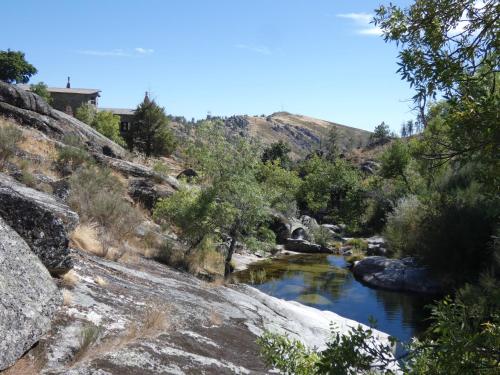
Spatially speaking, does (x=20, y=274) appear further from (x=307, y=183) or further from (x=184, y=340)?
(x=307, y=183)

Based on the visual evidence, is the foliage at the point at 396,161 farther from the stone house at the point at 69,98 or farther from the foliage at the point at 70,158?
the stone house at the point at 69,98

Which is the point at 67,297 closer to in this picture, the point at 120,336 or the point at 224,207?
the point at 120,336

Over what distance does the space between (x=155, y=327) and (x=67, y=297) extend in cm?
132

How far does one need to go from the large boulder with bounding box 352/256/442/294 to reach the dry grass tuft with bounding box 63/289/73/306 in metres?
19.8

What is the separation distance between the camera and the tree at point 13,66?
73.9m

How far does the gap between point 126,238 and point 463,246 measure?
16180 mm

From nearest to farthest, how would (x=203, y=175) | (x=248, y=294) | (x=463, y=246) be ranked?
(x=248, y=294)
(x=463, y=246)
(x=203, y=175)

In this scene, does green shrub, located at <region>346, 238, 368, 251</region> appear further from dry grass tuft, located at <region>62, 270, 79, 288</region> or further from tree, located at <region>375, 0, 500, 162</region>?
tree, located at <region>375, 0, 500, 162</region>

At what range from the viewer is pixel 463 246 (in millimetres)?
24016

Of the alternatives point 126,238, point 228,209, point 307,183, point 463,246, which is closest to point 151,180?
point 228,209

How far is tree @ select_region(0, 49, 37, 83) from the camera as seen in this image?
243ft

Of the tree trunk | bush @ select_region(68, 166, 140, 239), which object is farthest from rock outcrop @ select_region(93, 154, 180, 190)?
bush @ select_region(68, 166, 140, 239)

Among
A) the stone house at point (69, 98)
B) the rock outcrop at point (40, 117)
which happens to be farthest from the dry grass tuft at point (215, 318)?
the stone house at point (69, 98)

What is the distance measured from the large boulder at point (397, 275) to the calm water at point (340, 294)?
0.77 m
